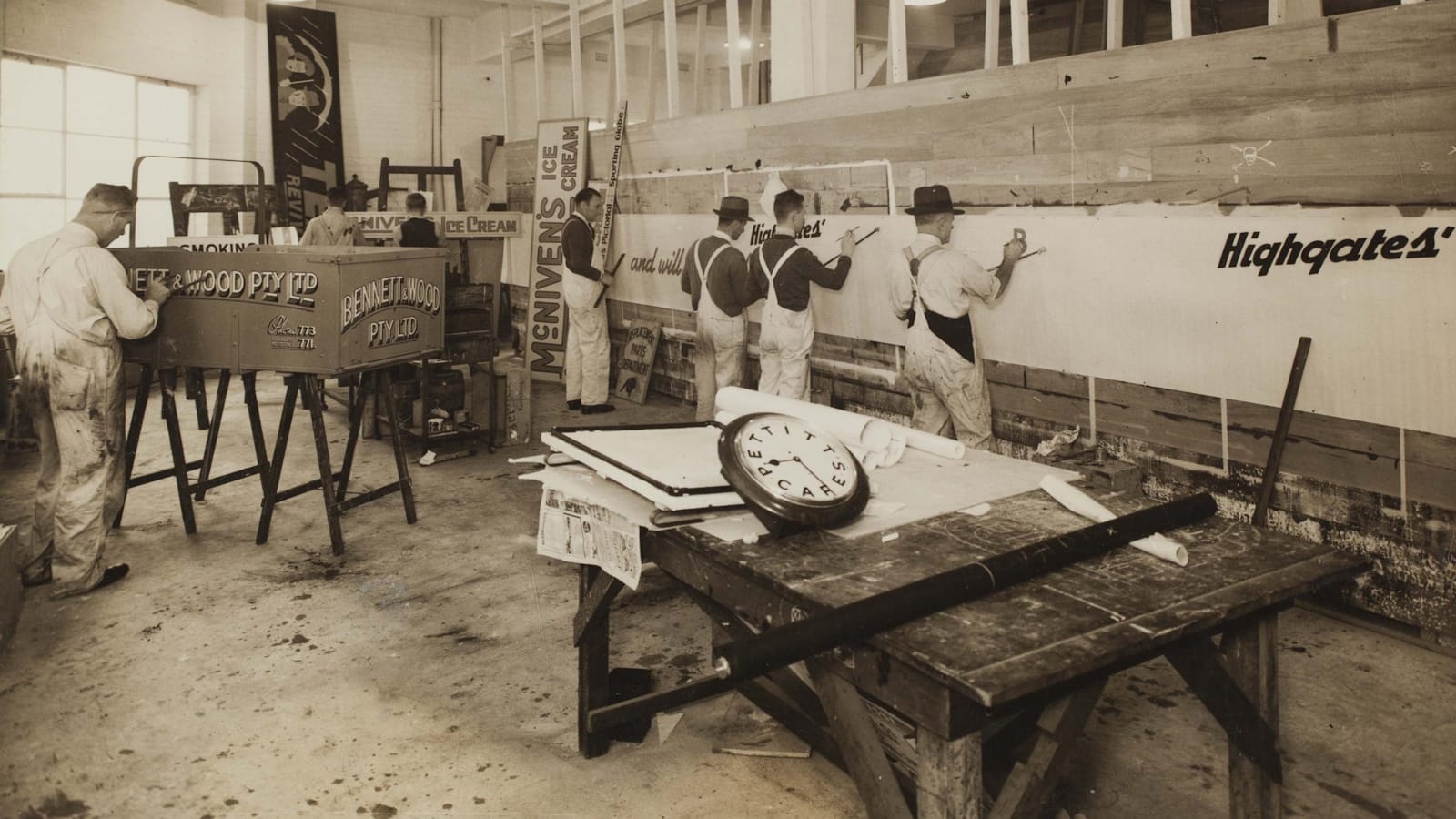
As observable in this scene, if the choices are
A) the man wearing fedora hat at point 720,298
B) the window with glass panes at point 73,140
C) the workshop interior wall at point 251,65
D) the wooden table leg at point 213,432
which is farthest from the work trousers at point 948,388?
the workshop interior wall at point 251,65

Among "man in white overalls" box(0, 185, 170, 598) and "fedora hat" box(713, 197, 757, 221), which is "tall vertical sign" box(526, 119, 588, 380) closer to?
"fedora hat" box(713, 197, 757, 221)

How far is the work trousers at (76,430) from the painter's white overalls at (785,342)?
3840mm

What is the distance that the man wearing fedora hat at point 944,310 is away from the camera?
5363 mm

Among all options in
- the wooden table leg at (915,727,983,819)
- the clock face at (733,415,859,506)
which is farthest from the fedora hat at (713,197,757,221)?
the wooden table leg at (915,727,983,819)

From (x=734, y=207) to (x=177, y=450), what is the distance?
389 centimetres

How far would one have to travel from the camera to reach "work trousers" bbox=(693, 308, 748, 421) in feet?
24.3

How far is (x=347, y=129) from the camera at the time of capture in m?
12.6

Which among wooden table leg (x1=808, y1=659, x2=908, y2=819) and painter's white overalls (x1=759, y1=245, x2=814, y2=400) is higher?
painter's white overalls (x1=759, y1=245, x2=814, y2=400)

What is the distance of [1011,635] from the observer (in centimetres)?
179

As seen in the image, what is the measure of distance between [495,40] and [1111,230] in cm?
1039

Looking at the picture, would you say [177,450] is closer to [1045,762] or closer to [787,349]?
[787,349]

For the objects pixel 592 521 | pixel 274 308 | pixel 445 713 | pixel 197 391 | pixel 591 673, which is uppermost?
pixel 274 308

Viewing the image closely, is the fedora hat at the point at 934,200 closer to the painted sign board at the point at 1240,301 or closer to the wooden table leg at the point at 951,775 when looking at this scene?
the painted sign board at the point at 1240,301

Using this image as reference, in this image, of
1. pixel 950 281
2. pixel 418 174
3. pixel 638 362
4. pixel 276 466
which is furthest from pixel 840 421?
pixel 418 174
